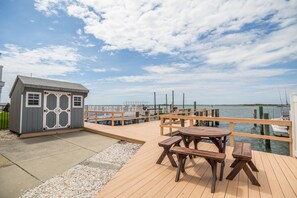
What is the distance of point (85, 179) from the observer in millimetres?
3346

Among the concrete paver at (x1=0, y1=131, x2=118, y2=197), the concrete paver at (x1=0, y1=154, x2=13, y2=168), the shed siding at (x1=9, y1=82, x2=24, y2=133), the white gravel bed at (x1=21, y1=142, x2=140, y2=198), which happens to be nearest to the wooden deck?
the white gravel bed at (x1=21, y1=142, x2=140, y2=198)

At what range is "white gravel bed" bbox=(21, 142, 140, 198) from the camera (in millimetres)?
2826

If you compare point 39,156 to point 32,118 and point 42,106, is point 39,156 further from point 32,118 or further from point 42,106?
point 42,106

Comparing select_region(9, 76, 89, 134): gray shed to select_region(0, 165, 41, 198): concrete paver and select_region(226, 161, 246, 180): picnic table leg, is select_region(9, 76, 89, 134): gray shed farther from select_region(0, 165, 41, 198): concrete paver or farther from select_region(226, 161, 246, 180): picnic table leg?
select_region(226, 161, 246, 180): picnic table leg

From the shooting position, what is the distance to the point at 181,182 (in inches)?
109

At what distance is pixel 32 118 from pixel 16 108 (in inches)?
37.6

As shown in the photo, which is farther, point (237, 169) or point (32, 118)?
point (32, 118)

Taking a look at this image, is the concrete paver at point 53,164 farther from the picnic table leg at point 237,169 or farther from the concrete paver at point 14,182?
the picnic table leg at point 237,169

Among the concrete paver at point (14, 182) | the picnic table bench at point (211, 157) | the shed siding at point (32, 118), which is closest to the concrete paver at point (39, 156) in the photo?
the concrete paver at point (14, 182)

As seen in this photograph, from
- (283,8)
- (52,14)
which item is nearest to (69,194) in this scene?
(52,14)

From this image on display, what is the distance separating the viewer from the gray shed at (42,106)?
6594mm

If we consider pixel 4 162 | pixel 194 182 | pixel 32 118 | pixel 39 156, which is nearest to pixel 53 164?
pixel 39 156

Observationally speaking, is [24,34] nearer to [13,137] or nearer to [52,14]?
[52,14]

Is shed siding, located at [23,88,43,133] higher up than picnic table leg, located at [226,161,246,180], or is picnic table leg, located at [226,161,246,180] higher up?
shed siding, located at [23,88,43,133]
